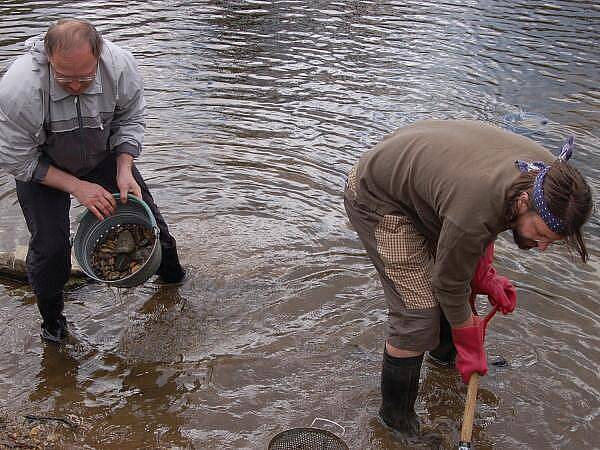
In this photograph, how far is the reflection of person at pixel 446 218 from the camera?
2488mm

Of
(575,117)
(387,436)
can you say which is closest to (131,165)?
(387,436)

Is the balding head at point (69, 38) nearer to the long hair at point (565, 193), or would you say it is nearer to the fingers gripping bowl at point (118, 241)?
the fingers gripping bowl at point (118, 241)

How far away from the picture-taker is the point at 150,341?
4.21 metres

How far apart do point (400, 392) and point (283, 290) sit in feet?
4.92

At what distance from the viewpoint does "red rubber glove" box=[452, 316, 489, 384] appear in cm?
316

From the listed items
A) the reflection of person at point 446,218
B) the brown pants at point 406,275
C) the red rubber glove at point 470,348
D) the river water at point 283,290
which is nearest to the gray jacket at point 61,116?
the river water at point 283,290

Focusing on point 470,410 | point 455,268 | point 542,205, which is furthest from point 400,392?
point 542,205

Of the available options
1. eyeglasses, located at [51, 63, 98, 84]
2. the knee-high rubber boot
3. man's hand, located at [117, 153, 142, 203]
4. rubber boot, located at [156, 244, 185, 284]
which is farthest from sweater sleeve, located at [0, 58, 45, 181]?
the knee-high rubber boot

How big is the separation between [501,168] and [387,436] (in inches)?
64.5

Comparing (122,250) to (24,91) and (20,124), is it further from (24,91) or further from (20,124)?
(24,91)

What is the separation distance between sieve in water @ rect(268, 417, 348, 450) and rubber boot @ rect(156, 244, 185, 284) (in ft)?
5.07

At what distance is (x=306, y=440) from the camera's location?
329 centimetres

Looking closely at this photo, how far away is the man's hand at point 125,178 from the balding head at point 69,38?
28.5 inches

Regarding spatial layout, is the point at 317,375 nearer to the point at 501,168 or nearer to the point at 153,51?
the point at 501,168
